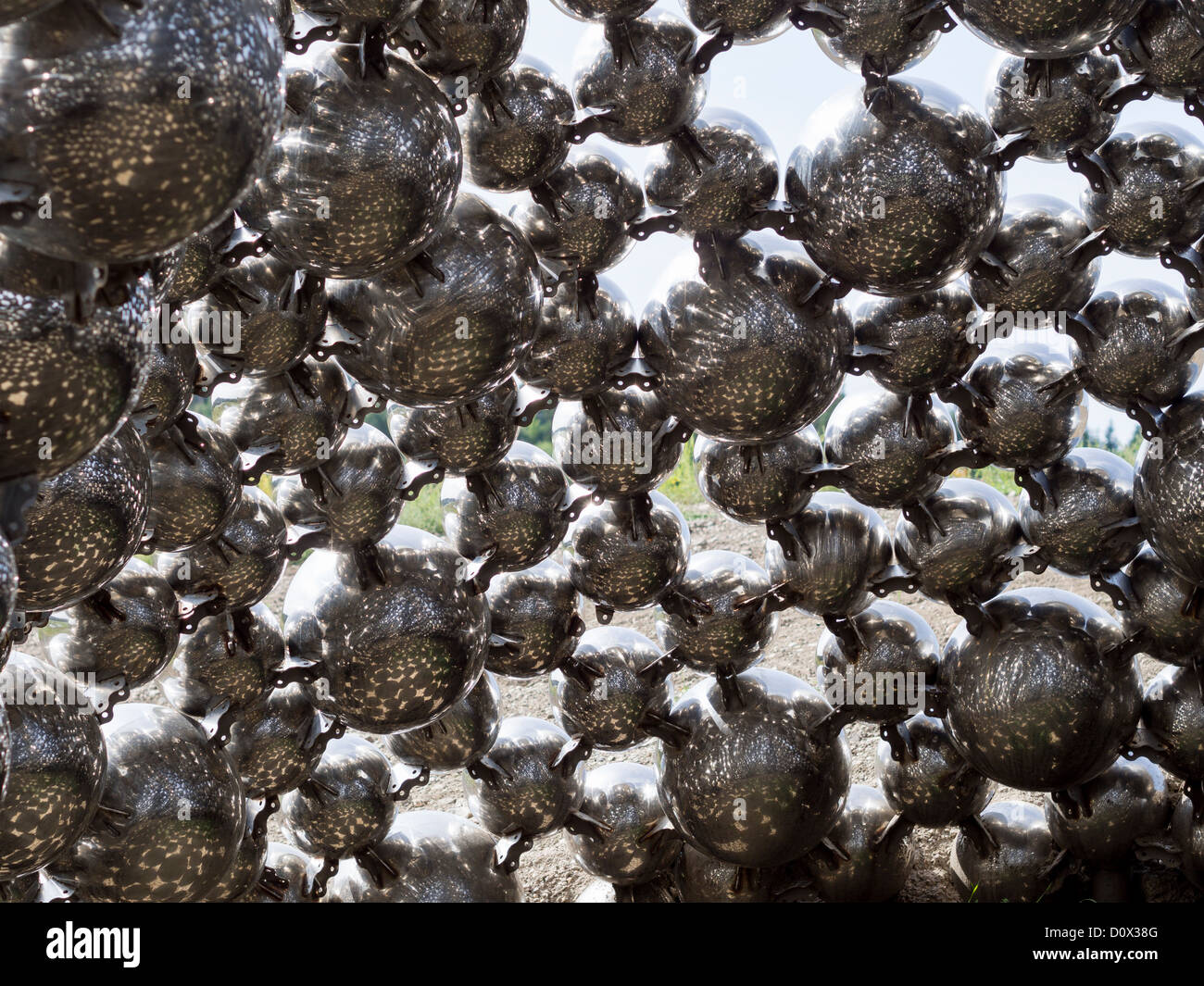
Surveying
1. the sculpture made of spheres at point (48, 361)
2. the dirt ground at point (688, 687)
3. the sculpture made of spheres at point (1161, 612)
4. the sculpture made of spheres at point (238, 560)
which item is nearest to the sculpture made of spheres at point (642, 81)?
the sculpture made of spheres at point (238, 560)

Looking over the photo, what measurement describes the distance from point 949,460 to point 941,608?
135cm

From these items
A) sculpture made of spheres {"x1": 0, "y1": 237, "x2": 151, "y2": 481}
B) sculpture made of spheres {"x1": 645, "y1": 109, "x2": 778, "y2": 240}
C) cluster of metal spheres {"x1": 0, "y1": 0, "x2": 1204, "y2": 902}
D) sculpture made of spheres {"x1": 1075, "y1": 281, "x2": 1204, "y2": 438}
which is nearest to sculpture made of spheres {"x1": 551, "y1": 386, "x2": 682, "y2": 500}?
cluster of metal spheres {"x1": 0, "y1": 0, "x2": 1204, "y2": 902}

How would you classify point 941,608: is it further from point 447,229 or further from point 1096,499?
point 447,229

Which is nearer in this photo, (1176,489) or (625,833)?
(1176,489)

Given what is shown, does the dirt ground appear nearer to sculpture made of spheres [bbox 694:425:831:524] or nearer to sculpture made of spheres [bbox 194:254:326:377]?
sculpture made of spheres [bbox 694:425:831:524]

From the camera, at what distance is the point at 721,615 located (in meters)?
1.74

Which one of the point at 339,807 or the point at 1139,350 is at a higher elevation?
the point at 1139,350

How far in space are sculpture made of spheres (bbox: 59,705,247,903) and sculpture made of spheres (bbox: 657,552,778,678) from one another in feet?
2.14

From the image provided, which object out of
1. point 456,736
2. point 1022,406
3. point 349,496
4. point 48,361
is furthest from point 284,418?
point 1022,406

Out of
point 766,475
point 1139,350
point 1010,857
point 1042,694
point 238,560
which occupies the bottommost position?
point 1010,857

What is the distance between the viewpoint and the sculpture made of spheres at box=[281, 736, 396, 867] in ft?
5.69

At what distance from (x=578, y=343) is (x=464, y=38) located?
15.8 inches

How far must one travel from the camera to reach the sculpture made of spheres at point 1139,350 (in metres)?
1.58

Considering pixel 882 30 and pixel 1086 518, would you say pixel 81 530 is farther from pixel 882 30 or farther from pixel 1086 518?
pixel 1086 518
